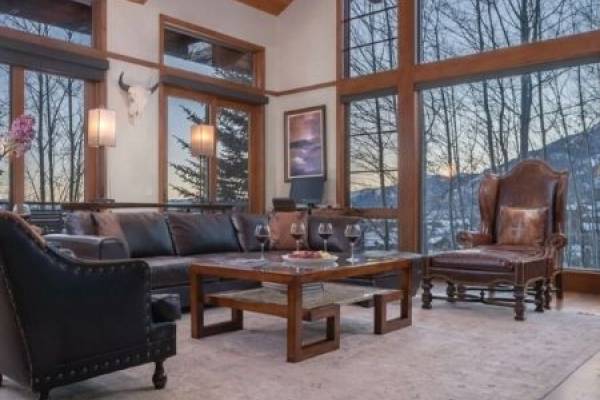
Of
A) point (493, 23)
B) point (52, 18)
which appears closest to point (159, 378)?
point (52, 18)

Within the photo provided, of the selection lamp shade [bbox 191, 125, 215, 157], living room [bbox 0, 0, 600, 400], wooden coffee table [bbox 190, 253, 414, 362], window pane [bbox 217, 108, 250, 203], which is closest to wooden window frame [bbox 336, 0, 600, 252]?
living room [bbox 0, 0, 600, 400]

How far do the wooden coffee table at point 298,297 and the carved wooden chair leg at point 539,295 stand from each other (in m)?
1.22

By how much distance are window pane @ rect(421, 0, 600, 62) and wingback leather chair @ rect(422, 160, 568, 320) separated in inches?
60.2

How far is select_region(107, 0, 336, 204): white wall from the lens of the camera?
6.38m

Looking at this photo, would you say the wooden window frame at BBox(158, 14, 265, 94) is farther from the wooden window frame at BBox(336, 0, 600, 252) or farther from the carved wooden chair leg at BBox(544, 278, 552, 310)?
the carved wooden chair leg at BBox(544, 278, 552, 310)

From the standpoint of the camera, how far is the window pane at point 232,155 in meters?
7.69

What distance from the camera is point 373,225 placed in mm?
7355

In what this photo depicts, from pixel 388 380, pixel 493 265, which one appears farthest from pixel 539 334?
pixel 388 380

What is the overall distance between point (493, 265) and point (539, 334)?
764 millimetres

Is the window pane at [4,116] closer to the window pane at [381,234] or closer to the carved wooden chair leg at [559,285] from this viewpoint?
the window pane at [381,234]

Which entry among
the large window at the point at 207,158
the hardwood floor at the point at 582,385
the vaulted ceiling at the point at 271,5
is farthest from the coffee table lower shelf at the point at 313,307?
the vaulted ceiling at the point at 271,5

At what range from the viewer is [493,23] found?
635 centimetres

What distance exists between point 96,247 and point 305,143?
450 centimetres

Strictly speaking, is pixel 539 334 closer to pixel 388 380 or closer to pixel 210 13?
pixel 388 380
